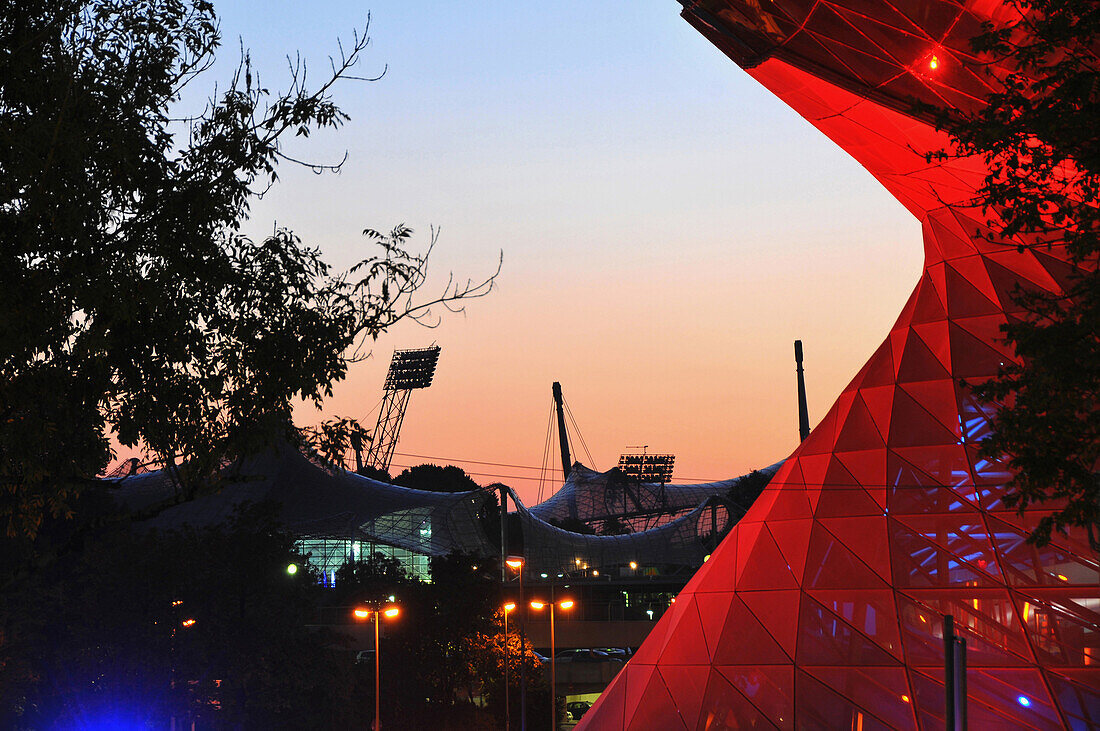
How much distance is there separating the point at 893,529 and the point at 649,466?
14582 cm

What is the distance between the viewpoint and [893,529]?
75.6 ft

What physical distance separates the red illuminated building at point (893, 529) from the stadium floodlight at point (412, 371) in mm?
117036

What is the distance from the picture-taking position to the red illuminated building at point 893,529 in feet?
67.7

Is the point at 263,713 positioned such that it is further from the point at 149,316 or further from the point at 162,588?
the point at 149,316

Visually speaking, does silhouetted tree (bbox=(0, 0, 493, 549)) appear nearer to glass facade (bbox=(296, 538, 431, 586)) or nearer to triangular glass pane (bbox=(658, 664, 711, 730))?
triangular glass pane (bbox=(658, 664, 711, 730))

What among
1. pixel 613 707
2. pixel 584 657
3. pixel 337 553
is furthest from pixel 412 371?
pixel 613 707

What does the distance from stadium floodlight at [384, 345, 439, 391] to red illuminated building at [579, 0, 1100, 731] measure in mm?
117036

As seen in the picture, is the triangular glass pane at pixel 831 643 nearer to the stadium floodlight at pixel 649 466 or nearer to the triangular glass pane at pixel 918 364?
the triangular glass pane at pixel 918 364

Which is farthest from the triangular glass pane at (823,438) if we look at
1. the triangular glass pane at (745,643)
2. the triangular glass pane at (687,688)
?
the triangular glass pane at (687,688)

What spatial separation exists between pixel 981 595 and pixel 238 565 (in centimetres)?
2641

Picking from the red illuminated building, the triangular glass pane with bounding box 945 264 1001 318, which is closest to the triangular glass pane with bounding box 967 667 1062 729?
the red illuminated building

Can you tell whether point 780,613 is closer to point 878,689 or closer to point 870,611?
point 870,611

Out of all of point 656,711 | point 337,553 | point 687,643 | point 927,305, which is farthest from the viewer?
point 337,553

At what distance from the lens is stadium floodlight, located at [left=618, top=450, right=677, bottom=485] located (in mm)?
167250
